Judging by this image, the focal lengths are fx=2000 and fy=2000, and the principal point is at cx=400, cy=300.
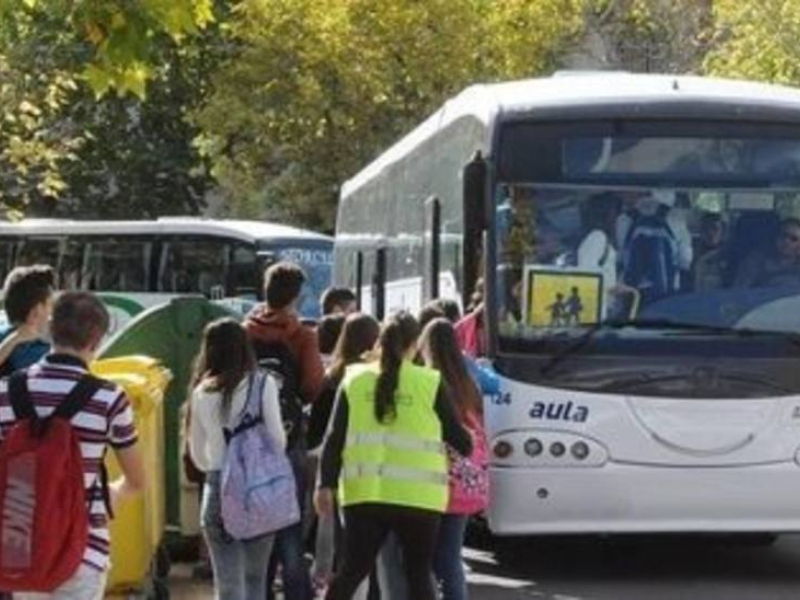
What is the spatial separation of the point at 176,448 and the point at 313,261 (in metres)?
21.2

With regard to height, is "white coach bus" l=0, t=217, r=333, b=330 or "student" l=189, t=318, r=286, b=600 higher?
"white coach bus" l=0, t=217, r=333, b=330

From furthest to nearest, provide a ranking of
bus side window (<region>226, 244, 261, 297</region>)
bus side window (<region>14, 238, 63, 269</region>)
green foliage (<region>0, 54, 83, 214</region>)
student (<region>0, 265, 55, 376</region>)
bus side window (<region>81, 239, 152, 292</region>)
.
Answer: bus side window (<region>14, 238, 63, 269</region>)
bus side window (<region>81, 239, 152, 292</region>)
bus side window (<region>226, 244, 261, 297</region>)
green foliage (<region>0, 54, 83, 214</region>)
student (<region>0, 265, 55, 376</region>)

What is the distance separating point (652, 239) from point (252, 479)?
4.66m

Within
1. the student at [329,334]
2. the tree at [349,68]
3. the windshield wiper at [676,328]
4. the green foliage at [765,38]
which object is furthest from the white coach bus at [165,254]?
the student at [329,334]

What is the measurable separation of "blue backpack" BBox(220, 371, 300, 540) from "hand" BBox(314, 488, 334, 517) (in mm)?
282

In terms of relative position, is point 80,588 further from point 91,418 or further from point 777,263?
point 777,263

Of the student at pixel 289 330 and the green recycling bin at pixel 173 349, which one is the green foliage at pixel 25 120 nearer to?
the green recycling bin at pixel 173 349

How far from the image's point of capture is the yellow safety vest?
29.8 feet

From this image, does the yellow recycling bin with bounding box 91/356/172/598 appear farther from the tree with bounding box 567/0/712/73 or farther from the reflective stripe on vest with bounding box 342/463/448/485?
the tree with bounding box 567/0/712/73

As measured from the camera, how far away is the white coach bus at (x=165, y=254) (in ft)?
111

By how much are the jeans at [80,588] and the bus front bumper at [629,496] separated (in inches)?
216

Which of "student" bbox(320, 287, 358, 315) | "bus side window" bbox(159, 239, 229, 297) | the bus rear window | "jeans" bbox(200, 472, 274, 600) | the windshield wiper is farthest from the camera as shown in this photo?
"bus side window" bbox(159, 239, 229, 297)

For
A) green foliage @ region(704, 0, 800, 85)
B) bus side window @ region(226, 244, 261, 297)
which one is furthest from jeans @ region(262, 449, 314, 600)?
bus side window @ region(226, 244, 261, 297)

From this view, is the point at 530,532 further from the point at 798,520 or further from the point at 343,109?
the point at 343,109
